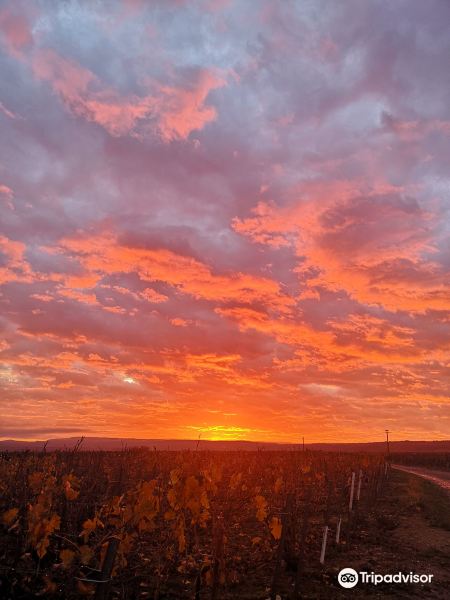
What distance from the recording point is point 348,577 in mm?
10188

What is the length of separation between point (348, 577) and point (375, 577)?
2.97 ft

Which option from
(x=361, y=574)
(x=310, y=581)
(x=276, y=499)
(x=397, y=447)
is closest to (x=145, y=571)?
(x=310, y=581)

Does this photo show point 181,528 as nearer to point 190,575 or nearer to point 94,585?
point 190,575

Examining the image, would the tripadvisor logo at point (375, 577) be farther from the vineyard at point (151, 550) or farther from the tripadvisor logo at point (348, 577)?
the vineyard at point (151, 550)

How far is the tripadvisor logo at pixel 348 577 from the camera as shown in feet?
32.3

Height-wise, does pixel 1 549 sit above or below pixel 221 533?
below

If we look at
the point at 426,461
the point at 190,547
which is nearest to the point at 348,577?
the point at 190,547

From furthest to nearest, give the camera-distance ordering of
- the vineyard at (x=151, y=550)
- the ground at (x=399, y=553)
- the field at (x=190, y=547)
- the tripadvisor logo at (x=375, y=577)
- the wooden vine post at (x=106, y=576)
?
the tripadvisor logo at (x=375, y=577) → the ground at (x=399, y=553) → the field at (x=190, y=547) → the vineyard at (x=151, y=550) → the wooden vine post at (x=106, y=576)

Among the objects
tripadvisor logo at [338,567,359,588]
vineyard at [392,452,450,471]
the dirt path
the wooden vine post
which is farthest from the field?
vineyard at [392,452,450,471]

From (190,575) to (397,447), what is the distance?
7178 inches

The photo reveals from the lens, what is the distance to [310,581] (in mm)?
10031

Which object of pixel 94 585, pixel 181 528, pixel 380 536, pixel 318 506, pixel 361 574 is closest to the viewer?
pixel 94 585

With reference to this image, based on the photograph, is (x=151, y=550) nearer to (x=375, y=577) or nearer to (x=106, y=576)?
(x=375, y=577)

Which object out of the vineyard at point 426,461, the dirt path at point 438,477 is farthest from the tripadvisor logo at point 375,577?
the vineyard at point 426,461
